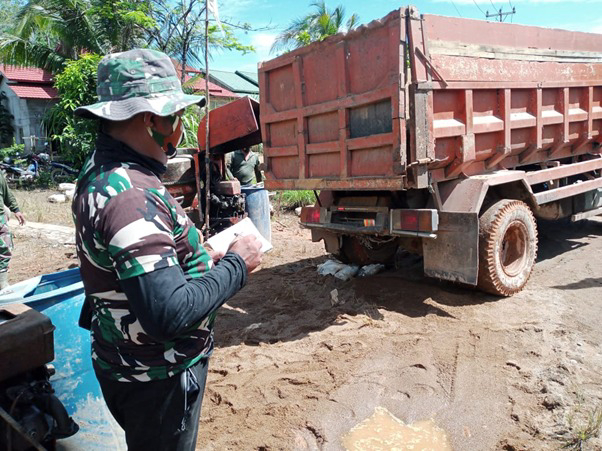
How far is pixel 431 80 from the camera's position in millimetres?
3865

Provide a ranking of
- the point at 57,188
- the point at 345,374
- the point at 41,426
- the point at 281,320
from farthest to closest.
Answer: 1. the point at 57,188
2. the point at 281,320
3. the point at 345,374
4. the point at 41,426

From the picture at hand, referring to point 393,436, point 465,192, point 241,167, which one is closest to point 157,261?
point 393,436

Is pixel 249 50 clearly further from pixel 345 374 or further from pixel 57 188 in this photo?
pixel 345 374

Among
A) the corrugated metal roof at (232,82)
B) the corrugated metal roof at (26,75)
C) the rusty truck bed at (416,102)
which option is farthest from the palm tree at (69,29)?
the rusty truck bed at (416,102)

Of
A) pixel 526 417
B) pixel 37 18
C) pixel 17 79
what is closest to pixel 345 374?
pixel 526 417

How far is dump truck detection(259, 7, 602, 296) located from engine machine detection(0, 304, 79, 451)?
2.84 meters

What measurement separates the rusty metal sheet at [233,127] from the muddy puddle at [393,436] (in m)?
3.52

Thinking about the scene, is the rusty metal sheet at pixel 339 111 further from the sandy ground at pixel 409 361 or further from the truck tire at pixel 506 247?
the sandy ground at pixel 409 361

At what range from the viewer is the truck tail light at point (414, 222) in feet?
13.4

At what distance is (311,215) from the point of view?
5.16 metres

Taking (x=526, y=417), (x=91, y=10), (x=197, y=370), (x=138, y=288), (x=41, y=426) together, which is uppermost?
(x=91, y=10)

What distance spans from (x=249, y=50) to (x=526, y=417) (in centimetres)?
1283

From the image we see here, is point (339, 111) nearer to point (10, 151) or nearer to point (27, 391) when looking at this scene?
point (27, 391)

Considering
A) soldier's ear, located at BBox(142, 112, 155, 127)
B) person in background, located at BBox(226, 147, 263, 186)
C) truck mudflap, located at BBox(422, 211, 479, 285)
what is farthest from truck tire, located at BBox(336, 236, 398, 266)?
soldier's ear, located at BBox(142, 112, 155, 127)
